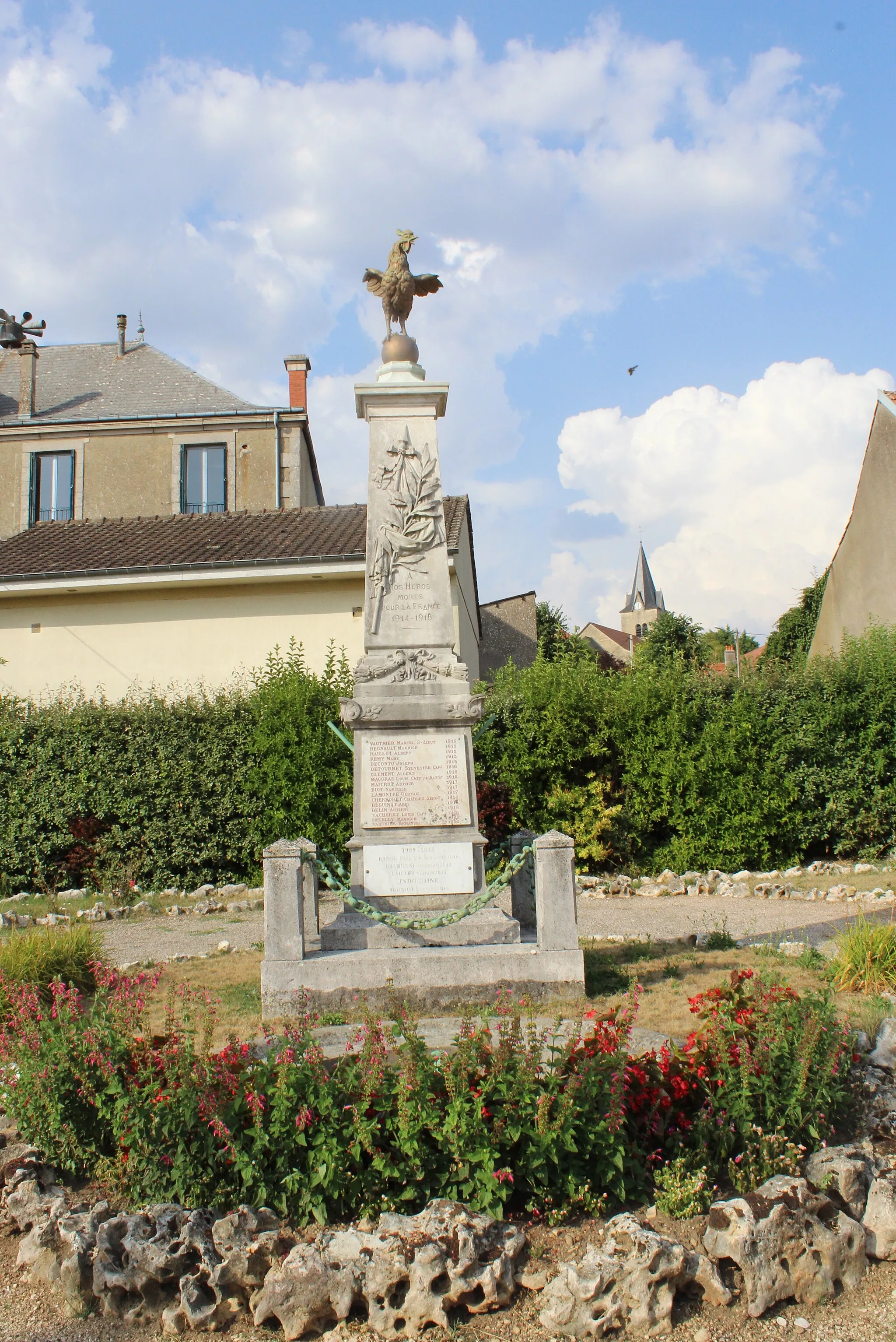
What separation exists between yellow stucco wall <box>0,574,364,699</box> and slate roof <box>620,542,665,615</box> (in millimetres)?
77348

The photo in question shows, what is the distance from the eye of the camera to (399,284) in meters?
8.45

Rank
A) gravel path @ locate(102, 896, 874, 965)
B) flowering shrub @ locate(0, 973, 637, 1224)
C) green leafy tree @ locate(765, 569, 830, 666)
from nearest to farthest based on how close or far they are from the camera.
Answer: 1. flowering shrub @ locate(0, 973, 637, 1224)
2. gravel path @ locate(102, 896, 874, 965)
3. green leafy tree @ locate(765, 569, 830, 666)

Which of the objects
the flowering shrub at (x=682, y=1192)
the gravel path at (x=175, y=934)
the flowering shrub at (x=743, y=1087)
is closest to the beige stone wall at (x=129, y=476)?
the gravel path at (x=175, y=934)

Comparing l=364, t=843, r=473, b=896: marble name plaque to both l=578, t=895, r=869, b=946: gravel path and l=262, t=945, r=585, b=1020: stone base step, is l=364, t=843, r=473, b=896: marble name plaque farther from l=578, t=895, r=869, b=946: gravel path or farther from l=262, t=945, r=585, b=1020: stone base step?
l=578, t=895, r=869, b=946: gravel path

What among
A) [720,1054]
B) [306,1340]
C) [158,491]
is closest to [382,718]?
[720,1054]

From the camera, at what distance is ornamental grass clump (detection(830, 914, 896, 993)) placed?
6.32m

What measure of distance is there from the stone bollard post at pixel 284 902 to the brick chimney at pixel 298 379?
20264 millimetres

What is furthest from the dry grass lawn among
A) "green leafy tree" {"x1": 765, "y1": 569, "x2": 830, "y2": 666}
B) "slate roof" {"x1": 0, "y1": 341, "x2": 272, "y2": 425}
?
"green leafy tree" {"x1": 765, "y1": 569, "x2": 830, "y2": 666}

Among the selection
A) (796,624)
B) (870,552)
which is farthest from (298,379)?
(796,624)

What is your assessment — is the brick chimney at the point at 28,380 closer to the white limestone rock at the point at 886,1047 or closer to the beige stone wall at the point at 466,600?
the beige stone wall at the point at 466,600

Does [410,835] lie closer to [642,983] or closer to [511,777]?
[642,983]

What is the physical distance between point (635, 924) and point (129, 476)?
18547 millimetres

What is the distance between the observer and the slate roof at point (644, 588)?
92.0 metres

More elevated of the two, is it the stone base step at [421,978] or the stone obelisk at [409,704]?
the stone obelisk at [409,704]
